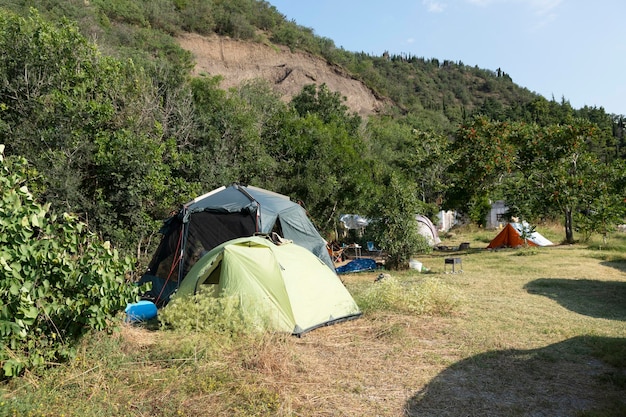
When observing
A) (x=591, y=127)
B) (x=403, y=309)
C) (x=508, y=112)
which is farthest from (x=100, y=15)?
(x=508, y=112)

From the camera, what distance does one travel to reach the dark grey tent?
9.14 m

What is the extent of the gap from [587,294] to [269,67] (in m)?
43.5

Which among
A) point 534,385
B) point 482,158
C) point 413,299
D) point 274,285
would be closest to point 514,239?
point 482,158

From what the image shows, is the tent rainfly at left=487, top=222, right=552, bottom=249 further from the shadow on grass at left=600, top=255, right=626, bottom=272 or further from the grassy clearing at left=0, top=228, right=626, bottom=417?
the grassy clearing at left=0, top=228, right=626, bottom=417

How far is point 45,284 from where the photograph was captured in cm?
443

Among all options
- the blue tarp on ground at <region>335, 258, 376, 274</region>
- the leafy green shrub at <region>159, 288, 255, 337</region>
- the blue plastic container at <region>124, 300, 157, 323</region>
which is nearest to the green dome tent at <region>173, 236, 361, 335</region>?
the leafy green shrub at <region>159, 288, 255, 337</region>

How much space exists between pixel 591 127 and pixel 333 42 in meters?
47.5

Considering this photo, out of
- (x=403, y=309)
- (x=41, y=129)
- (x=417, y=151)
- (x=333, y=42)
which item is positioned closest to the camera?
(x=403, y=309)

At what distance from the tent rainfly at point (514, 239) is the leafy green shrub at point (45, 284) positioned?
51.8ft

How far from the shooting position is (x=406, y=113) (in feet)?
206

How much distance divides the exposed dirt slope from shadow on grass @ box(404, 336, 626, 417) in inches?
1507

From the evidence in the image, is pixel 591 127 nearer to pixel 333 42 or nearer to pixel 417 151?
pixel 417 151

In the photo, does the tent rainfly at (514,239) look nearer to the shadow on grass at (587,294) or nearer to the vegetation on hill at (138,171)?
the vegetation on hill at (138,171)

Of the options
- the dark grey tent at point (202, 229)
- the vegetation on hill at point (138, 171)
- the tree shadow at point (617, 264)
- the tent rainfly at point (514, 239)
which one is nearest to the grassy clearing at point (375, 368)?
the vegetation on hill at point (138, 171)
